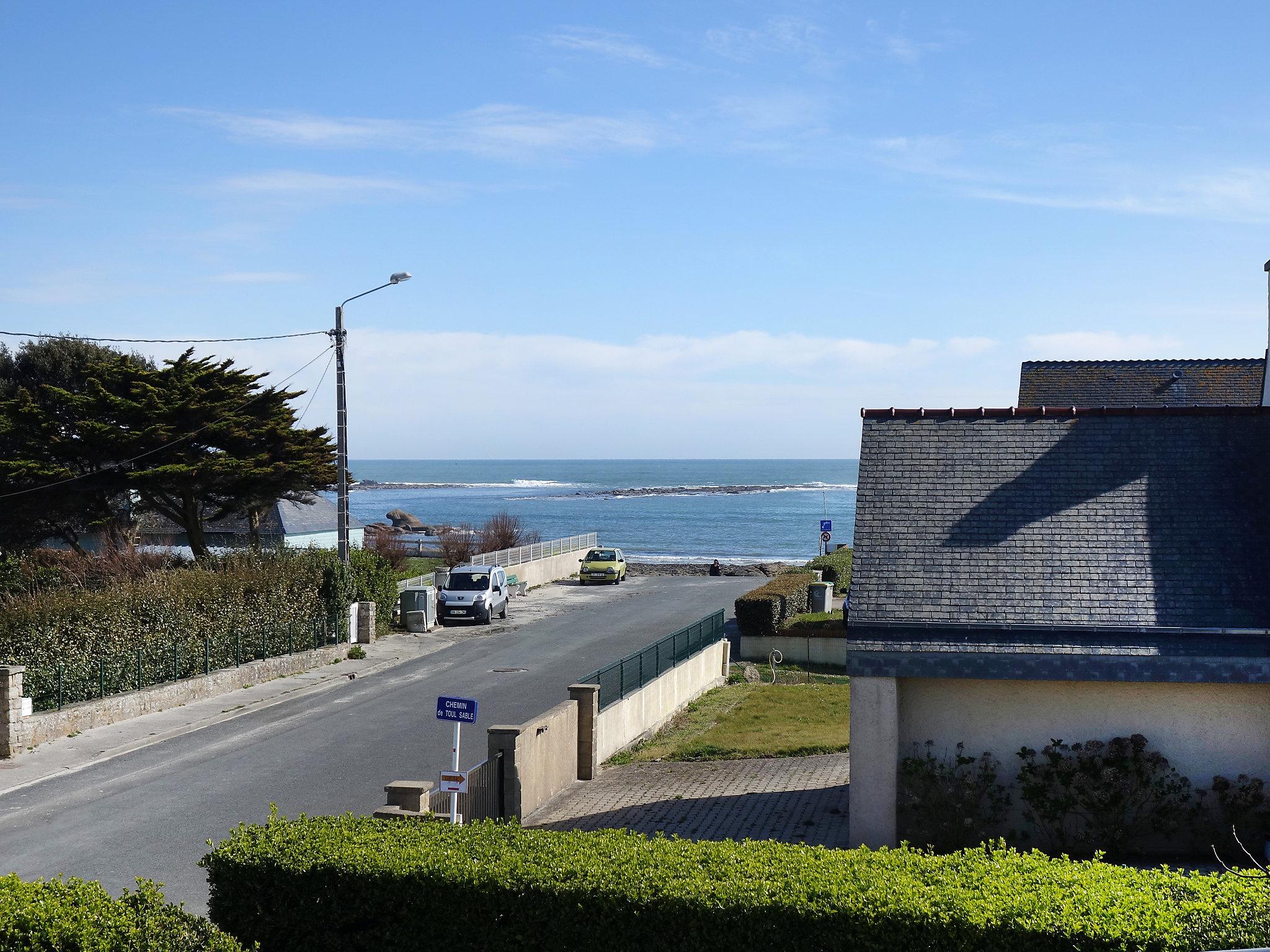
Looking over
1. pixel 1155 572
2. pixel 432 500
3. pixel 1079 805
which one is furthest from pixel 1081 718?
pixel 432 500

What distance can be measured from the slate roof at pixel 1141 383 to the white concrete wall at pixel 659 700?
29.1 ft

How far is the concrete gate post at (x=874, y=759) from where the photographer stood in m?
13.0

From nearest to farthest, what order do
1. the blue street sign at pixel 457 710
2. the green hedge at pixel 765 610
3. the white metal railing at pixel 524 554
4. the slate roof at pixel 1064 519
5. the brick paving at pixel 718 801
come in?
the slate roof at pixel 1064 519 < the blue street sign at pixel 457 710 < the brick paving at pixel 718 801 < the green hedge at pixel 765 610 < the white metal railing at pixel 524 554

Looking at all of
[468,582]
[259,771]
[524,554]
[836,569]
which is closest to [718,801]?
[259,771]

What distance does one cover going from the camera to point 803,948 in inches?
337

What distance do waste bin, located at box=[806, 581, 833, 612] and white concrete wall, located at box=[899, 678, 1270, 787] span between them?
20858 millimetres

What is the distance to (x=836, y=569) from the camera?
144ft

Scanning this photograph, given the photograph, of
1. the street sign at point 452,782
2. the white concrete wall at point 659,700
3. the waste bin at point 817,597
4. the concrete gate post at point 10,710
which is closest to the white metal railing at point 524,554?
the waste bin at point 817,597

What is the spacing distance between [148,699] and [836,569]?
27355mm

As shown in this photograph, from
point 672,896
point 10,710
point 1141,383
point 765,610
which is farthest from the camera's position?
point 765,610

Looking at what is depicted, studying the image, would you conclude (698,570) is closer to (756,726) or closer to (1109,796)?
(756,726)

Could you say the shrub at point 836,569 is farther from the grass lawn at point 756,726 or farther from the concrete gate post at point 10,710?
the concrete gate post at point 10,710

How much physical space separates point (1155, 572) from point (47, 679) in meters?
17.7

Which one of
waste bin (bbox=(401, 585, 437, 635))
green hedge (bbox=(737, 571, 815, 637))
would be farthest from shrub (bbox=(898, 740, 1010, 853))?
waste bin (bbox=(401, 585, 437, 635))
